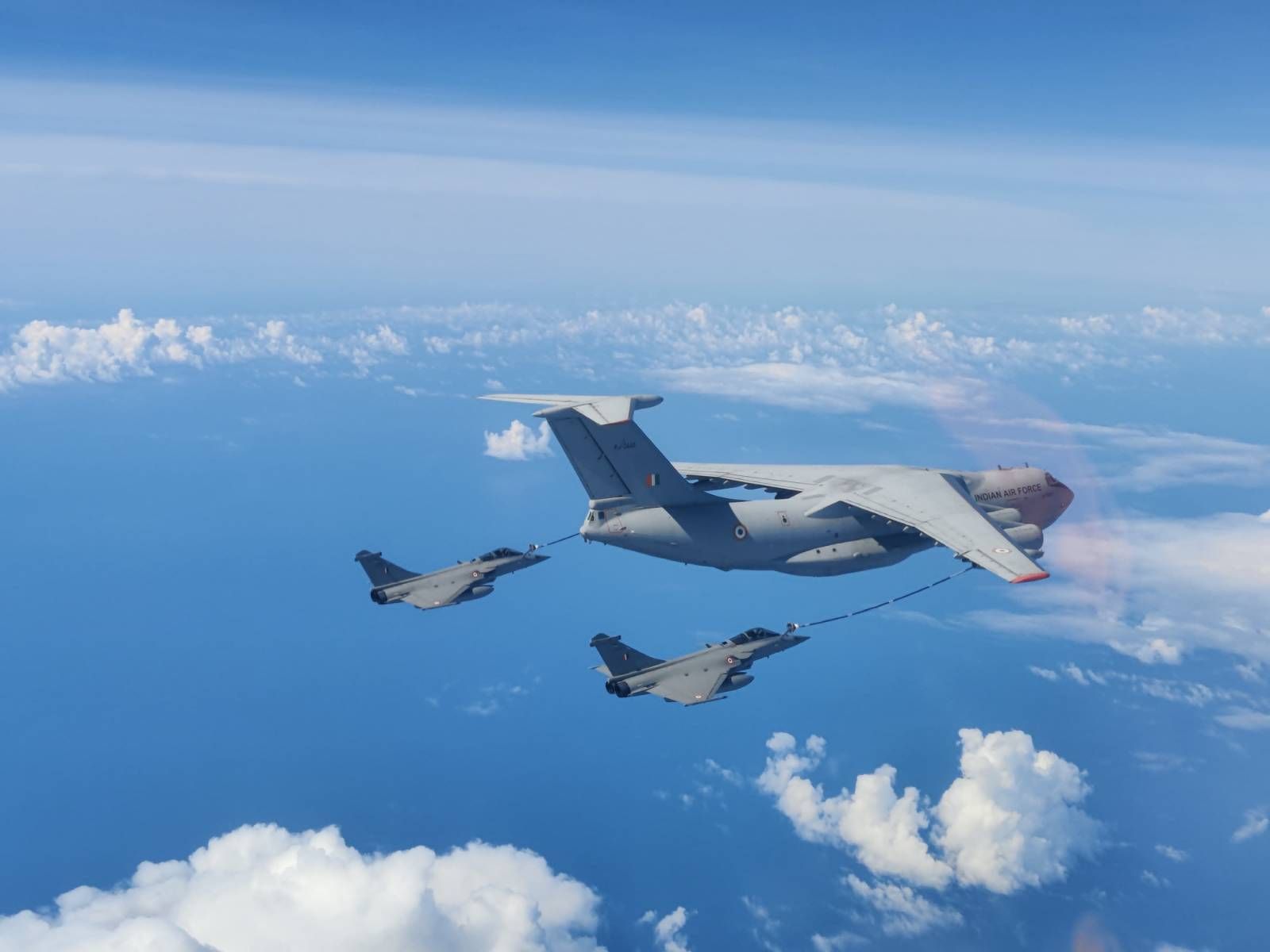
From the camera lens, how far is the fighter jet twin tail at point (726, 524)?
106ft

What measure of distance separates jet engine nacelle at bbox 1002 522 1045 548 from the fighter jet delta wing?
3.21ft

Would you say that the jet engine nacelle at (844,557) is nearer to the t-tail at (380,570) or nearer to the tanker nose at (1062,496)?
the tanker nose at (1062,496)

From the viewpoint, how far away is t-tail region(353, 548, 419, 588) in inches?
1564

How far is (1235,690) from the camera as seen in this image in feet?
414

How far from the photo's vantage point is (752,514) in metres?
34.8

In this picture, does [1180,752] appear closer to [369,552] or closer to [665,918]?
[665,918]

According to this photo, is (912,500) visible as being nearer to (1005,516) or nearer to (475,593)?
(1005,516)

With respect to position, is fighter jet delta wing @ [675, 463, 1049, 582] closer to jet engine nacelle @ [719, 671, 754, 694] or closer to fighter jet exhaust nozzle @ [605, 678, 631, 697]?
jet engine nacelle @ [719, 671, 754, 694]

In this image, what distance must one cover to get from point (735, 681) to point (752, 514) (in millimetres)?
6765

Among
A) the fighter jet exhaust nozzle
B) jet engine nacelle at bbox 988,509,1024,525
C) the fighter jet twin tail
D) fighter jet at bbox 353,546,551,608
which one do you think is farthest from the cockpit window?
jet engine nacelle at bbox 988,509,1024,525

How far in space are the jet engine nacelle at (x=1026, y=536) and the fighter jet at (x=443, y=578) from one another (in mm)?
20128

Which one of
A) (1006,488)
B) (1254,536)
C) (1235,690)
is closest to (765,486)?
(1006,488)

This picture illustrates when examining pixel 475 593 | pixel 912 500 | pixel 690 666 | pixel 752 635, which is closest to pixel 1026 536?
pixel 912 500

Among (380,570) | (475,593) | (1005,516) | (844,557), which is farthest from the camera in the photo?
(380,570)
